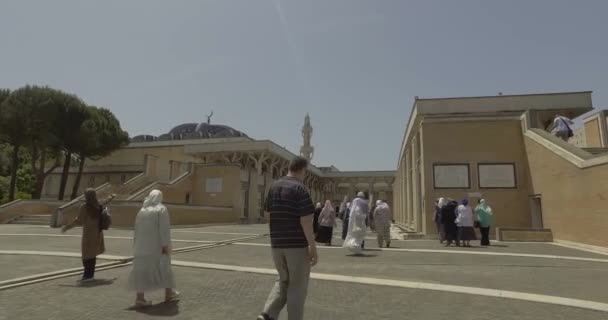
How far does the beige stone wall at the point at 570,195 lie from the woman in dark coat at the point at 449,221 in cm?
366

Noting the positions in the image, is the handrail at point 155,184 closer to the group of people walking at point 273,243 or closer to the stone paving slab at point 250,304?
the group of people walking at point 273,243

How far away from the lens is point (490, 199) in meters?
16.2

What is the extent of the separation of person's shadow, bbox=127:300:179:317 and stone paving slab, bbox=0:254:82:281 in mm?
3390

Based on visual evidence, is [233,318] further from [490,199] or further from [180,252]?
[490,199]

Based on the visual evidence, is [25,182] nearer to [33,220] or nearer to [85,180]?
[85,180]

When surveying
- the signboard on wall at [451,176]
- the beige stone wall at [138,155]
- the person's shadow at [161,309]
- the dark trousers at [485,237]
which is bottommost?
the person's shadow at [161,309]

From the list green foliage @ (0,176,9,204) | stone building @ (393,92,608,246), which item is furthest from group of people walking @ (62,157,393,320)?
green foliage @ (0,176,9,204)

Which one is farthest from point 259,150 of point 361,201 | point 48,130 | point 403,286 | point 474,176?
point 403,286

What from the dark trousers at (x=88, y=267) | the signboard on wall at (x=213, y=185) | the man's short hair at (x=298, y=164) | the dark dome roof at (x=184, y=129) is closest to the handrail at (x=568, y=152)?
the man's short hair at (x=298, y=164)

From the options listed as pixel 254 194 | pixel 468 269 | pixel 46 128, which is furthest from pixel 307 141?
pixel 468 269

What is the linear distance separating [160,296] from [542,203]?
1496 cm

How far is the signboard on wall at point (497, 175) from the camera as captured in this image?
16.3 m

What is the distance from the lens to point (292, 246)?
3330 millimetres

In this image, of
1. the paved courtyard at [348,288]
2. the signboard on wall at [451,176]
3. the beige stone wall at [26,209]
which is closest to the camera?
the paved courtyard at [348,288]
